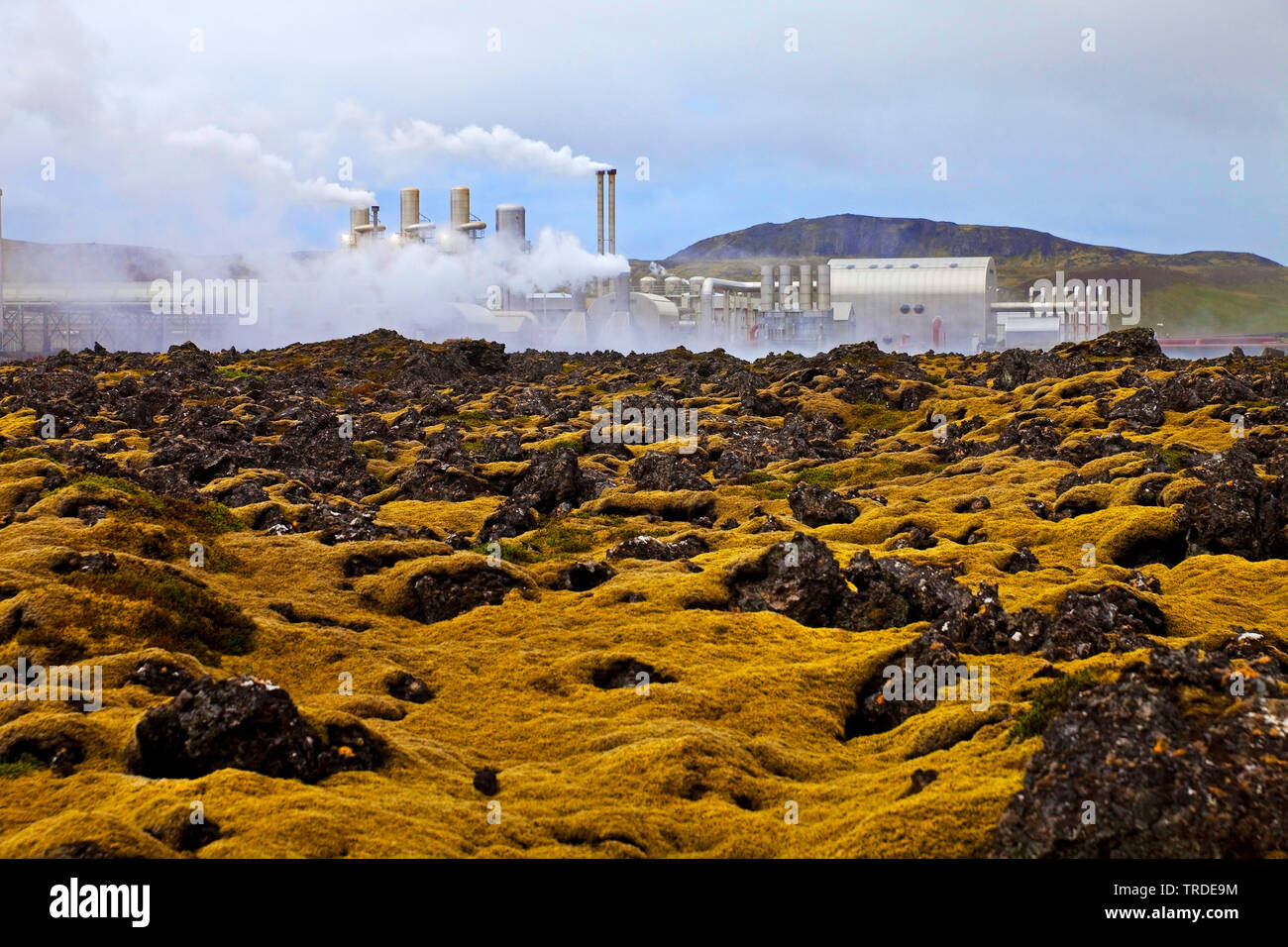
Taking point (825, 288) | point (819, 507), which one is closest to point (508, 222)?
point (825, 288)

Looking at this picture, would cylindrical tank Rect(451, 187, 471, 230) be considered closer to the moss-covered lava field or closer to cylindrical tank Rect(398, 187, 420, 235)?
cylindrical tank Rect(398, 187, 420, 235)

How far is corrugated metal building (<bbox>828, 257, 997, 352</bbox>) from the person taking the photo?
114562 mm

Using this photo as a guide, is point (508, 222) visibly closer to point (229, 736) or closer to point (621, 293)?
point (621, 293)

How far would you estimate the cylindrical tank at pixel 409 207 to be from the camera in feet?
340

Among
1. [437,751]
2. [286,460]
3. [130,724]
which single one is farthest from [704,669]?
[286,460]

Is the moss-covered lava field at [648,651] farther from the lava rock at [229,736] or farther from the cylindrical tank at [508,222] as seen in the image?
the cylindrical tank at [508,222]

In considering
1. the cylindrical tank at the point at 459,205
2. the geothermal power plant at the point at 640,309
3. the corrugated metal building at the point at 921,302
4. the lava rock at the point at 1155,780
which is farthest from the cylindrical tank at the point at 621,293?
the lava rock at the point at 1155,780

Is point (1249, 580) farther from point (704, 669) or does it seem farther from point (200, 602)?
point (200, 602)

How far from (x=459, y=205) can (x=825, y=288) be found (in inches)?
1536

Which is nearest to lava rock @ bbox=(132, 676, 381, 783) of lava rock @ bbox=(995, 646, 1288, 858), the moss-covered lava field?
the moss-covered lava field

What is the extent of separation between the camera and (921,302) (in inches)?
4552

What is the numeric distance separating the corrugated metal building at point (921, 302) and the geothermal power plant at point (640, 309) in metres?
0.11
